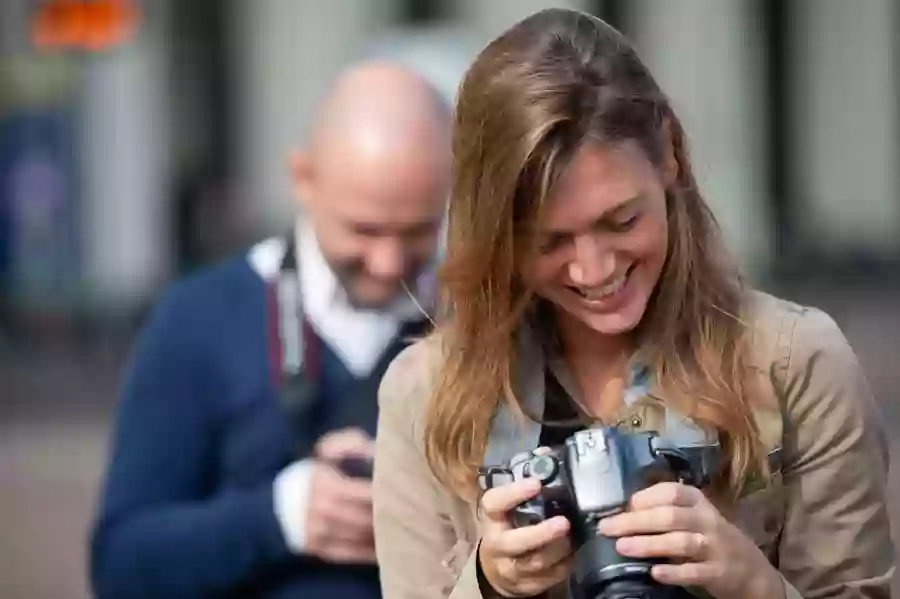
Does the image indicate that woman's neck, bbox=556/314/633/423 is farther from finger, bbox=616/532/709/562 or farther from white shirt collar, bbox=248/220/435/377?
white shirt collar, bbox=248/220/435/377

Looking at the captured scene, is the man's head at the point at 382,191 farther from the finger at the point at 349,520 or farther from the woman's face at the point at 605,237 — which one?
the woman's face at the point at 605,237

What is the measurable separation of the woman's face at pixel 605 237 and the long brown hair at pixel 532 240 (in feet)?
0.06

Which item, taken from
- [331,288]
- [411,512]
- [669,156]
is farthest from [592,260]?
[331,288]

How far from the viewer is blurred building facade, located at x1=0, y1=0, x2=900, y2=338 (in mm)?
9188

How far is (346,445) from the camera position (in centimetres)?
244

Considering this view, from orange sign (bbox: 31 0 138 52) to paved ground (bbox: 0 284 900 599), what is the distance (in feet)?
5.20

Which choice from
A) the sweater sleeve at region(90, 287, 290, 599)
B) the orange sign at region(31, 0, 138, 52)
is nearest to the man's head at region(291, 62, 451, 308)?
the sweater sleeve at region(90, 287, 290, 599)

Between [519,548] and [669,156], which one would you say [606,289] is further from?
[519,548]

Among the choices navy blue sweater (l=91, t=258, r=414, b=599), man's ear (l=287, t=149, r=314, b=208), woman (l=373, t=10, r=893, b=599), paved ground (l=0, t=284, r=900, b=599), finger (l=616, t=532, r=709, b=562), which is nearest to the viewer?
finger (l=616, t=532, r=709, b=562)

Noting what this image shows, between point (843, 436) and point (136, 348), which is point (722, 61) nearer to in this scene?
point (136, 348)

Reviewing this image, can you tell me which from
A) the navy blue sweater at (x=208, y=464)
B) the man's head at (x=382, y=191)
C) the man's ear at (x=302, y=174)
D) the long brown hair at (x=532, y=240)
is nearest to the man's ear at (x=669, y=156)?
the long brown hair at (x=532, y=240)

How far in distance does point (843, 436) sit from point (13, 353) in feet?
25.4

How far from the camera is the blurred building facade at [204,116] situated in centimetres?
919

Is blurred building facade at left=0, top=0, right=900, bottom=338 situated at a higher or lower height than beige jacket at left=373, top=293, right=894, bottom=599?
lower
